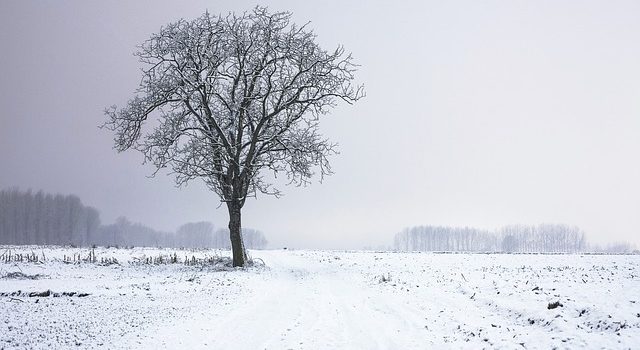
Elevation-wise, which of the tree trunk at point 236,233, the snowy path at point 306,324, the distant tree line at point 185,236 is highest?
the tree trunk at point 236,233

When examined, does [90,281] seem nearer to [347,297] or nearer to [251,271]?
[251,271]

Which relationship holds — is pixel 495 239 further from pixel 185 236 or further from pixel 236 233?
pixel 236 233

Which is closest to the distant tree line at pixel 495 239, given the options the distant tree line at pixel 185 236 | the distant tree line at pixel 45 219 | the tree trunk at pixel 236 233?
the distant tree line at pixel 185 236

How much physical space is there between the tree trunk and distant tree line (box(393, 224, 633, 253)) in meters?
144

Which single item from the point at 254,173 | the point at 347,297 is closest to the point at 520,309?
the point at 347,297

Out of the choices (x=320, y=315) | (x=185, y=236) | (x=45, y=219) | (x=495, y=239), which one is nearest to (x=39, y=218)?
(x=45, y=219)

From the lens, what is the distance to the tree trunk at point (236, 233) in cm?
2291

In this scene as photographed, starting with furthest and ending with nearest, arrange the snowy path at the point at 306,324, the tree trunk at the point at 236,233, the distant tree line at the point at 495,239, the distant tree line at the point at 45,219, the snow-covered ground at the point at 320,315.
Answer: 1. the distant tree line at the point at 495,239
2. the distant tree line at the point at 45,219
3. the tree trunk at the point at 236,233
4. the snowy path at the point at 306,324
5. the snow-covered ground at the point at 320,315

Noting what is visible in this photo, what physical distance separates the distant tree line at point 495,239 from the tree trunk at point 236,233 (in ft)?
472

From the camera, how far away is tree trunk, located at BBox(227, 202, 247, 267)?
2291 centimetres

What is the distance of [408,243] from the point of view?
623 feet

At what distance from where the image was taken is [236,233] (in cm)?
2355

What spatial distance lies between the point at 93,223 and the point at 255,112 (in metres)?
110

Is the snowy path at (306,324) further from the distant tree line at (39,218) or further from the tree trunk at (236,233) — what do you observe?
the distant tree line at (39,218)
